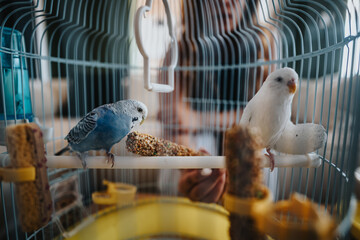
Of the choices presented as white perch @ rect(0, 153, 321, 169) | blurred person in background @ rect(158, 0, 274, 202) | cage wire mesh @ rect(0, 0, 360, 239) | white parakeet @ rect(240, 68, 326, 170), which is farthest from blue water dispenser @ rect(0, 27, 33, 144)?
white parakeet @ rect(240, 68, 326, 170)

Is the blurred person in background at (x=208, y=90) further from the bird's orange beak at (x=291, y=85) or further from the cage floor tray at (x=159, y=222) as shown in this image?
the bird's orange beak at (x=291, y=85)

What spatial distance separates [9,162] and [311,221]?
0.49 meters

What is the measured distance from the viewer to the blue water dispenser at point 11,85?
1.75 feet

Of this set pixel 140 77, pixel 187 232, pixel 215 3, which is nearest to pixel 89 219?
pixel 187 232

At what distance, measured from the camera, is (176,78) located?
0.98 meters

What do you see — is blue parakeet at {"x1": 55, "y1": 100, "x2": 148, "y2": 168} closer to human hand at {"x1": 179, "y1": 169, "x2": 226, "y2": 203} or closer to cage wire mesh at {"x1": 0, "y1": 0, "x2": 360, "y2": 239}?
cage wire mesh at {"x1": 0, "y1": 0, "x2": 360, "y2": 239}

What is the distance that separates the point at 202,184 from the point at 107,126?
0.50 metres

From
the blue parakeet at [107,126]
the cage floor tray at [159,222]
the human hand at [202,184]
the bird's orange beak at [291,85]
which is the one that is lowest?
the cage floor tray at [159,222]

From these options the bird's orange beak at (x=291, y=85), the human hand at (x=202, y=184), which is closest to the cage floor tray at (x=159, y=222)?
the human hand at (x=202, y=184)

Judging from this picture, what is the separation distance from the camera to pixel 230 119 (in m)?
1.03

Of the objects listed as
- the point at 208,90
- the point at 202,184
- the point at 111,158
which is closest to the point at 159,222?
the point at 202,184

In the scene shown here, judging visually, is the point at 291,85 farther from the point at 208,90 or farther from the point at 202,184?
the point at 208,90

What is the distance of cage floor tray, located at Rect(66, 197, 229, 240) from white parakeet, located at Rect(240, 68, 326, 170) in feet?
1.41

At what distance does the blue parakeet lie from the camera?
1.52ft
